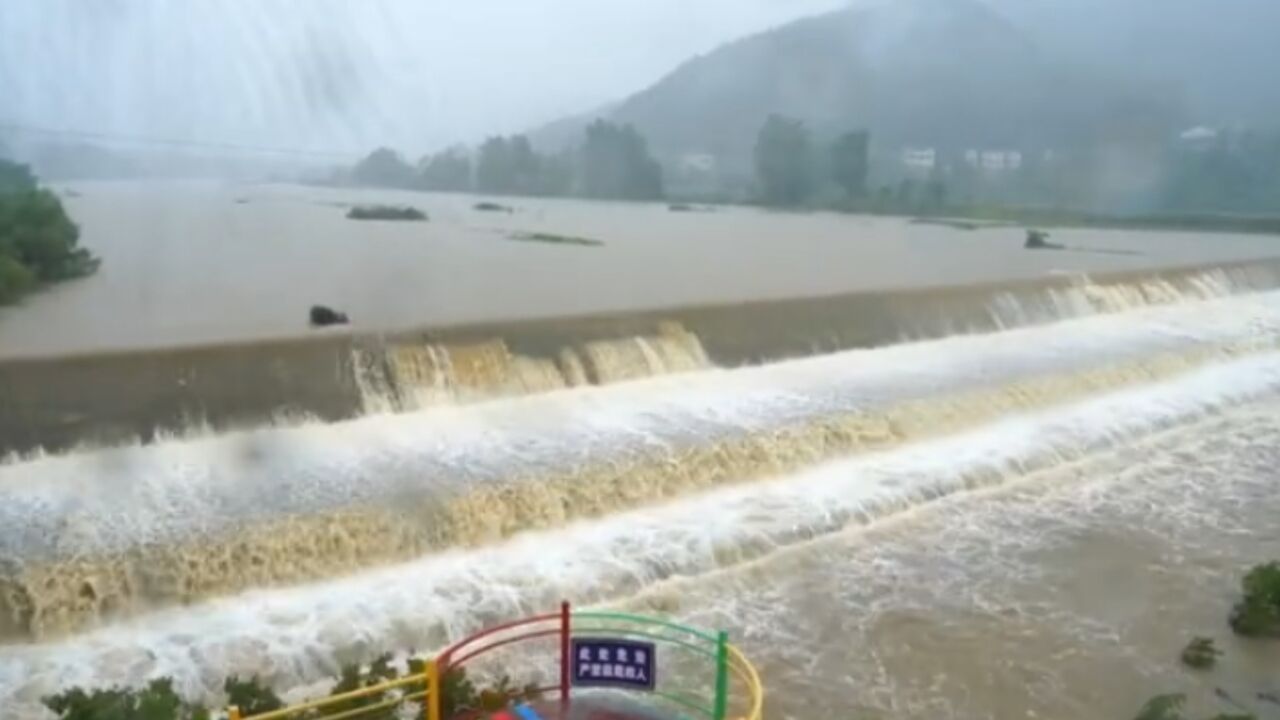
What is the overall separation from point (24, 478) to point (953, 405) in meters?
5.98

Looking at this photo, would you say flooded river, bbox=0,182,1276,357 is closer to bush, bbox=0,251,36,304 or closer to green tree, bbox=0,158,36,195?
bush, bbox=0,251,36,304

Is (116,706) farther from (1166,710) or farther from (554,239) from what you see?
(554,239)

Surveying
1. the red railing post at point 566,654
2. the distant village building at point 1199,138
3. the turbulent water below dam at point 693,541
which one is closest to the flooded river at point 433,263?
the turbulent water below dam at point 693,541

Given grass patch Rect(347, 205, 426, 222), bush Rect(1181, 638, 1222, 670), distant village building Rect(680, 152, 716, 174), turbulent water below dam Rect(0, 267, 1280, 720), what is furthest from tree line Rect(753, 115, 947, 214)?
bush Rect(1181, 638, 1222, 670)

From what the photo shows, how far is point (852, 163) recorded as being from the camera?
1284 inches

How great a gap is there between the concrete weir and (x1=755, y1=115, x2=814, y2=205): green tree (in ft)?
70.1

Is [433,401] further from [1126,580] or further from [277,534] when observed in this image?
[1126,580]

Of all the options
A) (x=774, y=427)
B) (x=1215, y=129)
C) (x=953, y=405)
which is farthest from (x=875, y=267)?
(x=1215, y=129)

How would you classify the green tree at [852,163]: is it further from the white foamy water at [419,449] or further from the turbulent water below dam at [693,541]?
the turbulent water below dam at [693,541]

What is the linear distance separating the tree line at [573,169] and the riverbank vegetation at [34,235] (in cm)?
1423

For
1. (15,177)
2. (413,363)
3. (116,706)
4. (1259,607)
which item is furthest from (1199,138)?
(116,706)

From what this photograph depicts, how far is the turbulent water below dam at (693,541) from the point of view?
4.96 meters

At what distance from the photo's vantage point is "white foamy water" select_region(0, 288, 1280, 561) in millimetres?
5434

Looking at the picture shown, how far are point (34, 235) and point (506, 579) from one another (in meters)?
7.44
